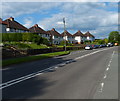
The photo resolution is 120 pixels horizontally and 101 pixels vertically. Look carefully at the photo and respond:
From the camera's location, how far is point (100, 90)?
24.9 ft

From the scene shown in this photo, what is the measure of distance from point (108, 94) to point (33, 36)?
49.0 m

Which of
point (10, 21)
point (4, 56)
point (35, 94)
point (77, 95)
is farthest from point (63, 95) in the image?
point (10, 21)

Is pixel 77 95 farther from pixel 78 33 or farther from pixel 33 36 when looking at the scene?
pixel 78 33

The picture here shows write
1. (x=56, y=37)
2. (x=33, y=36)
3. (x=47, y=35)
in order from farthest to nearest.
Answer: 1. (x=56, y=37)
2. (x=47, y=35)
3. (x=33, y=36)

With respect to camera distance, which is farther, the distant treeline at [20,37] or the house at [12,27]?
the house at [12,27]

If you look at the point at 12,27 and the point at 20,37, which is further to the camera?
the point at 12,27

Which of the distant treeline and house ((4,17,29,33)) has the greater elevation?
house ((4,17,29,33))

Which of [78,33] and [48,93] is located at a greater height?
[78,33]

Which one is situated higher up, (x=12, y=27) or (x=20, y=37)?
(x=12, y=27)

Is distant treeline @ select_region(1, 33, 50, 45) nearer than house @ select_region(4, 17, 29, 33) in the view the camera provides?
Yes

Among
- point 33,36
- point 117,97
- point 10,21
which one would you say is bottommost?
point 117,97

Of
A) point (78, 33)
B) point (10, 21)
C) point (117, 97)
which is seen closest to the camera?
point (117, 97)

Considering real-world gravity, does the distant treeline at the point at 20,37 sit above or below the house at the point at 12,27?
below

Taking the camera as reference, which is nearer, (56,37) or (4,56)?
(4,56)
